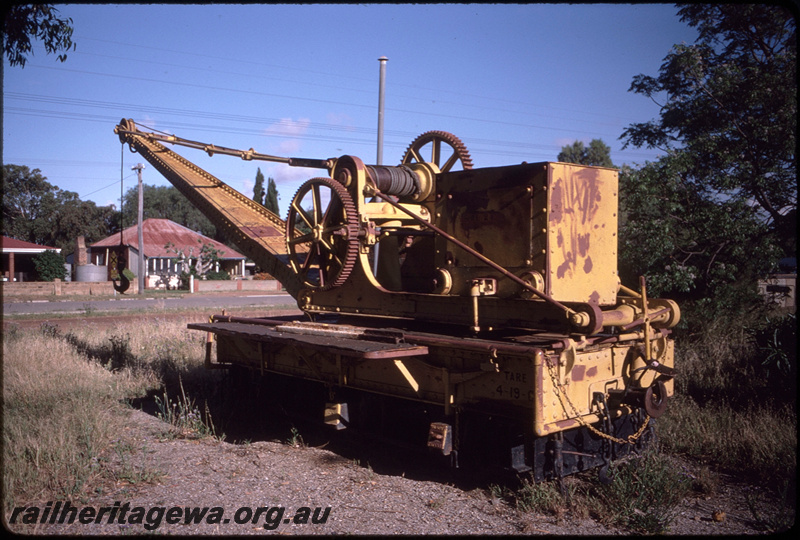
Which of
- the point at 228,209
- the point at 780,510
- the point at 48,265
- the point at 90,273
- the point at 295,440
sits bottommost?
the point at 295,440

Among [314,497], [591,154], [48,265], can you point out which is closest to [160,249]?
[48,265]

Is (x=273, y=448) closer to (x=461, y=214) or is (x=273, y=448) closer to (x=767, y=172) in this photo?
(x=461, y=214)

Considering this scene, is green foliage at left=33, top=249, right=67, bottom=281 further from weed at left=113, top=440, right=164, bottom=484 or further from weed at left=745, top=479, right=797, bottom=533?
weed at left=745, top=479, right=797, bottom=533

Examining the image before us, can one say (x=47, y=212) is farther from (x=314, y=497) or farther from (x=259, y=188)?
(x=314, y=497)

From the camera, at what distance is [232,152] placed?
10.1 meters

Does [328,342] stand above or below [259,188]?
below

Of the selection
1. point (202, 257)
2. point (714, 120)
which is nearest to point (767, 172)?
point (714, 120)

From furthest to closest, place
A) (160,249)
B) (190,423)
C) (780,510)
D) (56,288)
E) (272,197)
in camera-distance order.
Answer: (272,197) < (160,249) < (56,288) < (190,423) < (780,510)

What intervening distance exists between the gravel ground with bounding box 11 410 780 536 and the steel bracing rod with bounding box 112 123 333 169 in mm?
3283

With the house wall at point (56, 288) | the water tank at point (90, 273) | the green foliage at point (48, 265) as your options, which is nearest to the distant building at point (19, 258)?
the green foliage at point (48, 265)

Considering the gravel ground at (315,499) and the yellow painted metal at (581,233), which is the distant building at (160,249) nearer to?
→ the gravel ground at (315,499)

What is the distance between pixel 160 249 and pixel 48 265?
30.7ft

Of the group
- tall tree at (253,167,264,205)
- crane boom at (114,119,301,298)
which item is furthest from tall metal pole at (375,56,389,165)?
tall tree at (253,167,264,205)

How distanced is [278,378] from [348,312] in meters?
1.71
